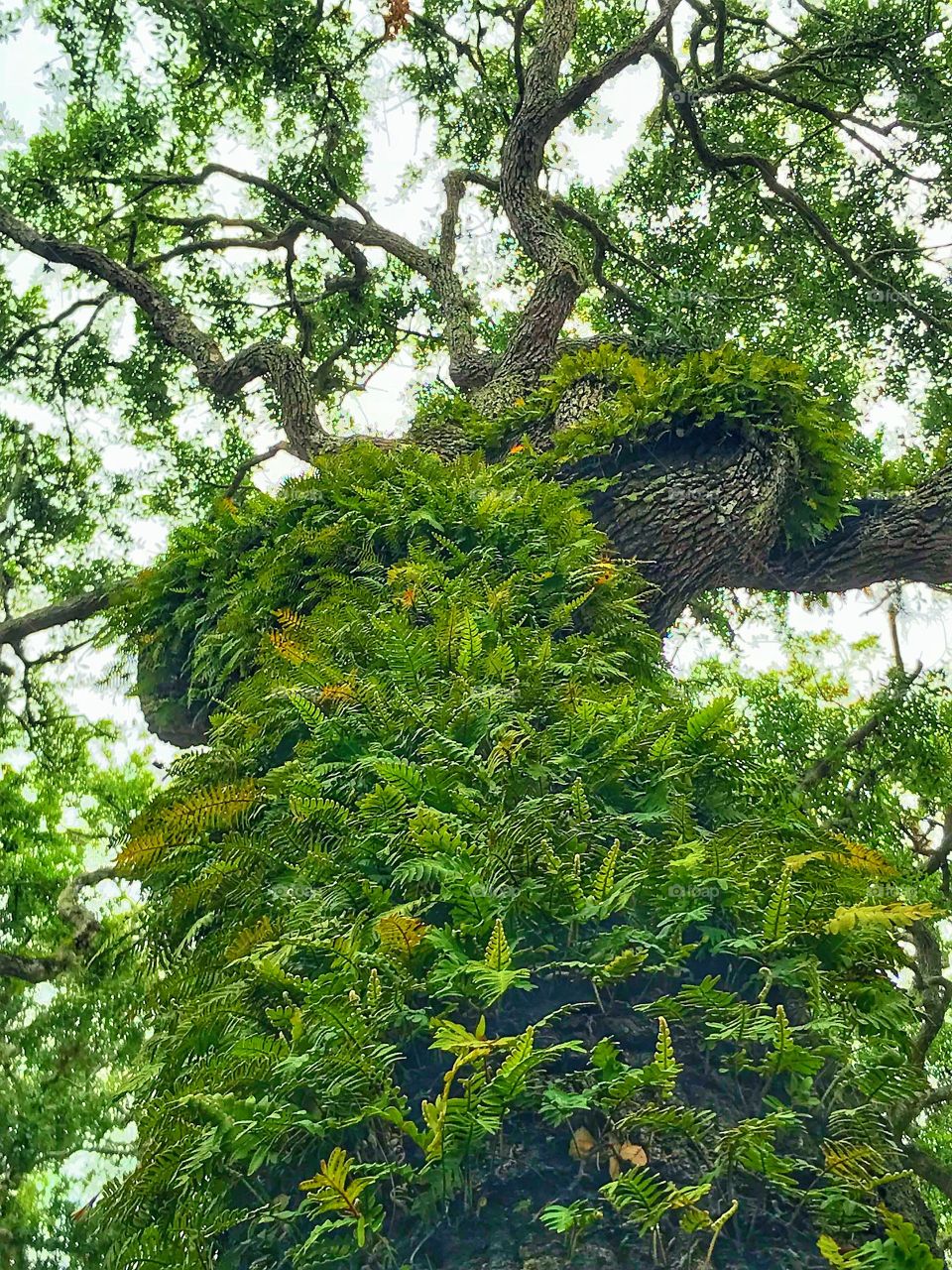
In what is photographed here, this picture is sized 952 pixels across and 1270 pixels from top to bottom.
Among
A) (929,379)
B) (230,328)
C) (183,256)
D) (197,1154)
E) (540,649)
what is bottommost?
(197,1154)

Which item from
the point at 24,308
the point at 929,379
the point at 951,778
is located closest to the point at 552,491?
the point at 951,778

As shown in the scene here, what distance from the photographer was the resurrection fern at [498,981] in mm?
1881

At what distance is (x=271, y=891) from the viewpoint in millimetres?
2709

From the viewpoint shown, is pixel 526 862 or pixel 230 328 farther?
pixel 230 328

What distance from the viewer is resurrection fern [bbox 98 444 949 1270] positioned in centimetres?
188

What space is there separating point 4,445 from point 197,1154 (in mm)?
10734

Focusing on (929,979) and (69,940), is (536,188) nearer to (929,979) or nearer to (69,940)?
(929,979)

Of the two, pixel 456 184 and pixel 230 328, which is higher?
pixel 456 184

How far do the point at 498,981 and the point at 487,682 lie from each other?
139cm

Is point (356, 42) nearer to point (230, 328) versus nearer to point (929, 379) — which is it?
point (230, 328)

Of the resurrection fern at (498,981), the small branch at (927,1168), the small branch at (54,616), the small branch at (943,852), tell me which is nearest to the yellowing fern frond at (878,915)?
the resurrection fern at (498,981)

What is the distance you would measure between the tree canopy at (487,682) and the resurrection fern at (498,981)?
0.5 inches

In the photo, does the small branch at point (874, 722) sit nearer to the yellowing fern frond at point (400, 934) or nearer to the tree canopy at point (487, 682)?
the tree canopy at point (487, 682)

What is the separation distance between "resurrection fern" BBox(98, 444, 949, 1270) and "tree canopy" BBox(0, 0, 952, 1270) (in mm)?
13
